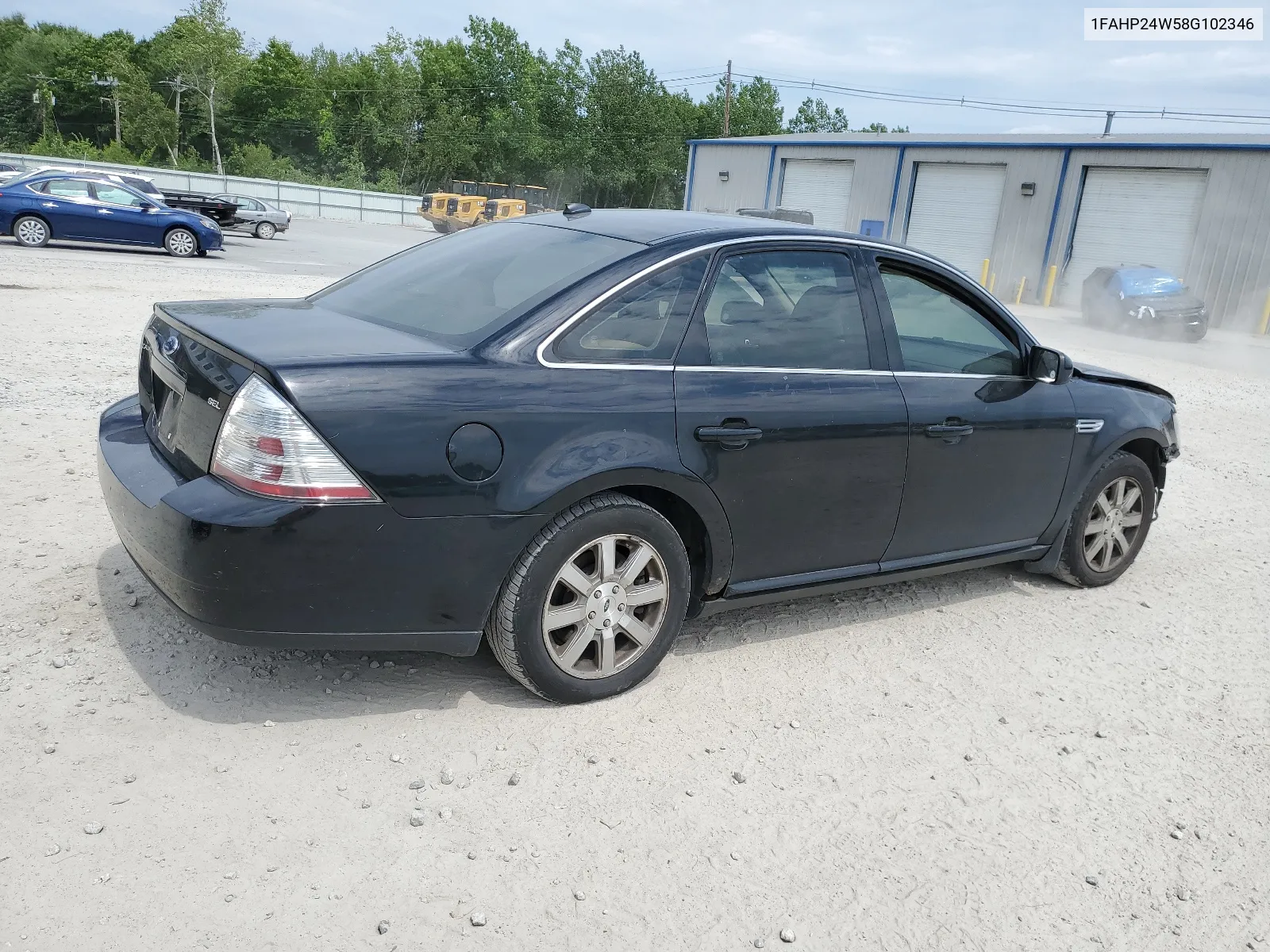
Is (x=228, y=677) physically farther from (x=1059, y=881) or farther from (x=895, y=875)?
(x=1059, y=881)

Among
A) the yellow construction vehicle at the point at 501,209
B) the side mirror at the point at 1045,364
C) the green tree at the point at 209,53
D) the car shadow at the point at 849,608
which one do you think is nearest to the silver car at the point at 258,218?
the yellow construction vehicle at the point at 501,209

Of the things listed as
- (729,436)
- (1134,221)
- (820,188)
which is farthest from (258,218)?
(729,436)

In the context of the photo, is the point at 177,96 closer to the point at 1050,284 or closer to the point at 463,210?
the point at 463,210

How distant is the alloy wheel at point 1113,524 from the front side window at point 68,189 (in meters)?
19.6

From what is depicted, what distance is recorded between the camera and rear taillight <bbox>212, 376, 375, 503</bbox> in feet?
9.54

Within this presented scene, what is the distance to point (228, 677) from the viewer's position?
3527mm

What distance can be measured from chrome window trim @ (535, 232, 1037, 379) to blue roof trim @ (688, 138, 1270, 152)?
2536cm

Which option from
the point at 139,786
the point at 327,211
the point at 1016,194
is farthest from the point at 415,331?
the point at 327,211

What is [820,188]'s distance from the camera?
3597 cm

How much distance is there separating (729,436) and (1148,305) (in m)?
20.2

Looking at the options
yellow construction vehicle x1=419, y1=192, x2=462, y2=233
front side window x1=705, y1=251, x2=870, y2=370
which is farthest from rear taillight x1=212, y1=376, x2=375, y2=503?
yellow construction vehicle x1=419, y1=192, x2=462, y2=233

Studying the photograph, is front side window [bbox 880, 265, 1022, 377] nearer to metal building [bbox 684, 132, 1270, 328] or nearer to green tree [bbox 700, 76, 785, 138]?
metal building [bbox 684, 132, 1270, 328]

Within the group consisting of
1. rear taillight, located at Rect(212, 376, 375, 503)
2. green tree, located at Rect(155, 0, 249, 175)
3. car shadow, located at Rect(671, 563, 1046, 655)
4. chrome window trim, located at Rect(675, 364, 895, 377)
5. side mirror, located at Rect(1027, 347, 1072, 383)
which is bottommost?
car shadow, located at Rect(671, 563, 1046, 655)

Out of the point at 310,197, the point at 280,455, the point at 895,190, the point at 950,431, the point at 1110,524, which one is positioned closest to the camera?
the point at 280,455
